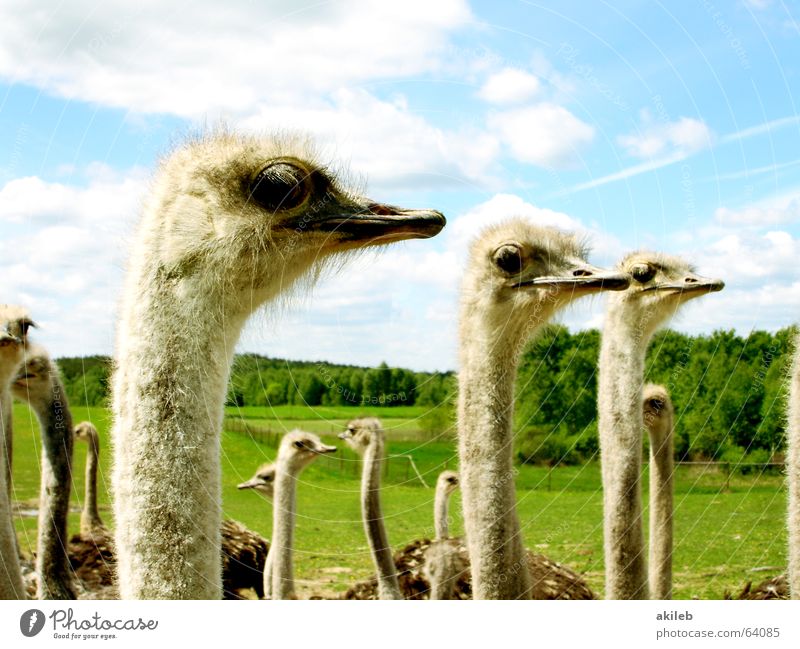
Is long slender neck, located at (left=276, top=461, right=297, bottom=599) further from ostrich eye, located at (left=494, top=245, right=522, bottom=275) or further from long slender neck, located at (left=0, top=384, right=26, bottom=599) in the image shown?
ostrich eye, located at (left=494, top=245, right=522, bottom=275)

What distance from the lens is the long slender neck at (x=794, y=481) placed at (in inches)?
140

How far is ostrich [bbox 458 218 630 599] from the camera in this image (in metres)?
3.51

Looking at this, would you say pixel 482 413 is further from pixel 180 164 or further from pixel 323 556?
pixel 323 556

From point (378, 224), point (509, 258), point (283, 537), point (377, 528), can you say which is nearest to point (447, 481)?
point (377, 528)

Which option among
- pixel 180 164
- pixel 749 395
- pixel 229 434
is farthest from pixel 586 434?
pixel 180 164

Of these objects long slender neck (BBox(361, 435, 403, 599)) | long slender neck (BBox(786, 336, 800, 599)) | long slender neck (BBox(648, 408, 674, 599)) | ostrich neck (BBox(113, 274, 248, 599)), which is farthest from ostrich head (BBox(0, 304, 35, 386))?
long slender neck (BBox(786, 336, 800, 599))

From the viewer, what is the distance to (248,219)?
241 centimetres

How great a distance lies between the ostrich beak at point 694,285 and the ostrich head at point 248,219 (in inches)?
97.6

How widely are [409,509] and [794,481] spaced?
9.06ft

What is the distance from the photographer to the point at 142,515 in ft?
7.34

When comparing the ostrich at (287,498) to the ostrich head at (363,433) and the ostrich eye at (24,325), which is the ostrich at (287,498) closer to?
the ostrich head at (363,433)

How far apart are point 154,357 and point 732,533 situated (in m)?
7.61

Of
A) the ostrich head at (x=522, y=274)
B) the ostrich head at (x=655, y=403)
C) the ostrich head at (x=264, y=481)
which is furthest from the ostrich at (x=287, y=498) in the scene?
the ostrich head at (x=655, y=403)

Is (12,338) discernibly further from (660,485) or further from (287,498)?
(660,485)
